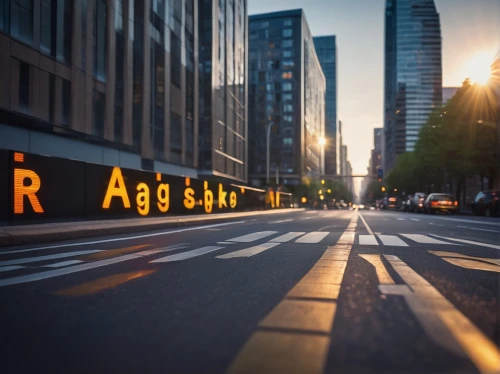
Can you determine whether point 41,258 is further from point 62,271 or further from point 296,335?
point 296,335

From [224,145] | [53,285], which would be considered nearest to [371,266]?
[53,285]

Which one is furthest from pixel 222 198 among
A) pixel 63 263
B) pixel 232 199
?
pixel 63 263

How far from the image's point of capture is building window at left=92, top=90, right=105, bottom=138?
24.2 metres

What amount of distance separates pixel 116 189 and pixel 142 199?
77.9 inches

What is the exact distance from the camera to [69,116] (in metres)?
22.2

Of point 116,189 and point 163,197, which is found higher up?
point 116,189

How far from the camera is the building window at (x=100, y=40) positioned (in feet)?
80.3

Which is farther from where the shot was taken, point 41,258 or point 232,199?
point 232,199

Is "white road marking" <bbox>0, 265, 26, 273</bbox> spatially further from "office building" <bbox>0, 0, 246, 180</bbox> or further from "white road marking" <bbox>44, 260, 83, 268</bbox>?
"office building" <bbox>0, 0, 246, 180</bbox>

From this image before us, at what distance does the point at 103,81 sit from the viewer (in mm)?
25078

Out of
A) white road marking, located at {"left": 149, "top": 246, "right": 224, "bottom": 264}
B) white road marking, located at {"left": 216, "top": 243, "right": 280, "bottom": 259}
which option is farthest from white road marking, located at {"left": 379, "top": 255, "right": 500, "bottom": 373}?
white road marking, located at {"left": 149, "top": 246, "right": 224, "bottom": 264}

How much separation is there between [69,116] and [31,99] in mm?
2441

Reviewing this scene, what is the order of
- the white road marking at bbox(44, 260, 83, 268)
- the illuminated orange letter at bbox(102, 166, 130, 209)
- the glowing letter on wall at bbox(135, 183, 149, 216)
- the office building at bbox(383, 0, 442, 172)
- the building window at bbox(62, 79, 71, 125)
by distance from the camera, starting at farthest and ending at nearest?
the office building at bbox(383, 0, 442, 172) → the building window at bbox(62, 79, 71, 125) → the glowing letter on wall at bbox(135, 183, 149, 216) → the illuminated orange letter at bbox(102, 166, 130, 209) → the white road marking at bbox(44, 260, 83, 268)

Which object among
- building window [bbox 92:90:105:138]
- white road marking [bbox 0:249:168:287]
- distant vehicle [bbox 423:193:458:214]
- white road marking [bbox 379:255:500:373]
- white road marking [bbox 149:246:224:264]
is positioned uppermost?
building window [bbox 92:90:105:138]
